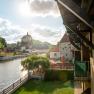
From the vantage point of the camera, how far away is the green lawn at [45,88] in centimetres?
2675

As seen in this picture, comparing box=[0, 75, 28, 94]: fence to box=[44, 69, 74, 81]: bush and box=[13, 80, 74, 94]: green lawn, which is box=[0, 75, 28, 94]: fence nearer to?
box=[13, 80, 74, 94]: green lawn

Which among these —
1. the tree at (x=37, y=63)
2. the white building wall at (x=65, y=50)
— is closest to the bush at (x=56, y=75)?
the tree at (x=37, y=63)

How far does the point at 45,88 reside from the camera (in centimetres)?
2895

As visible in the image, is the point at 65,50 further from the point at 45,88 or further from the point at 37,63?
the point at 45,88

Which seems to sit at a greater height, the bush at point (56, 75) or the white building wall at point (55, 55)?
the white building wall at point (55, 55)

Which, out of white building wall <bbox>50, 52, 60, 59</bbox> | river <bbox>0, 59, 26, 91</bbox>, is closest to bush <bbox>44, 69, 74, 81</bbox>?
river <bbox>0, 59, 26, 91</bbox>

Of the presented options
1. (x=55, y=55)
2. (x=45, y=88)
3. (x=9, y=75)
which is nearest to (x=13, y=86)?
(x=45, y=88)

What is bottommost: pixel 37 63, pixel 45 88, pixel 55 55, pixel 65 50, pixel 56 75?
pixel 45 88

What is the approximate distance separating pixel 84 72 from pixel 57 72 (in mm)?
22287

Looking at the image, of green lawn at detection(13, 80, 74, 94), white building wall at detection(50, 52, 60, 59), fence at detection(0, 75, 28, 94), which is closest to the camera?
fence at detection(0, 75, 28, 94)

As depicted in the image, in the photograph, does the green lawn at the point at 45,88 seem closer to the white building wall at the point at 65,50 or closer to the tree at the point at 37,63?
the tree at the point at 37,63

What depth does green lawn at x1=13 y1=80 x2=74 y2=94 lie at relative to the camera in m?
26.7

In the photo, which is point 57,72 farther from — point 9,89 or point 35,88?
point 9,89

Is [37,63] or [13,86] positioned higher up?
[37,63]
